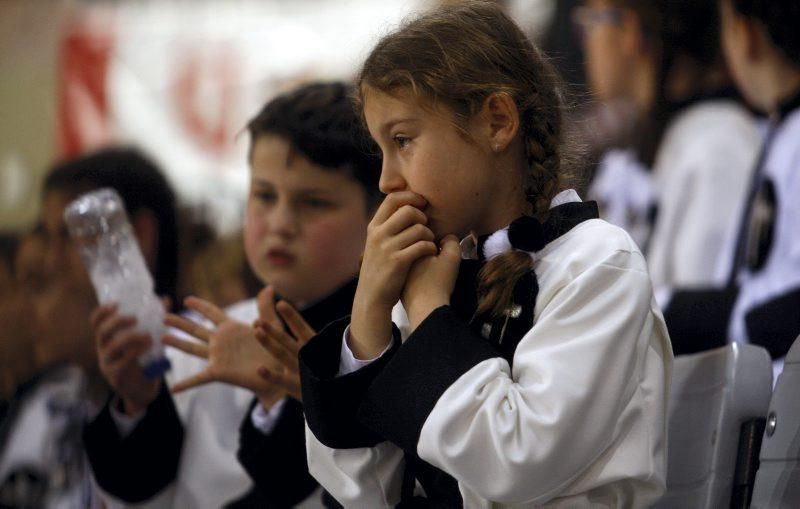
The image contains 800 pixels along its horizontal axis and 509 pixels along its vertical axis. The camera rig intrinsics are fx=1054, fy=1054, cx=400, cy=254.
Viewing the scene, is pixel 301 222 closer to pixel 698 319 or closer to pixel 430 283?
pixel 430 283

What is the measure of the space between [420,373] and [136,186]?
192 centimetres

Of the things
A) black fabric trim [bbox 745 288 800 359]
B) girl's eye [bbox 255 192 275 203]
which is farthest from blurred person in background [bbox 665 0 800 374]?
girl's eye [bbox 255 192 275 203]

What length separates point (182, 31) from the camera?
402 cm

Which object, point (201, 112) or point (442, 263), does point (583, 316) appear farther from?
point (201, 112)

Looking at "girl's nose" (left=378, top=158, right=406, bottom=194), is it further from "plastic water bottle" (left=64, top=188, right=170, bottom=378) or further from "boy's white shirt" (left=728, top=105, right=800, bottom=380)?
"boy's white shirt" (left=728, top=105, right=800, bottom=380)

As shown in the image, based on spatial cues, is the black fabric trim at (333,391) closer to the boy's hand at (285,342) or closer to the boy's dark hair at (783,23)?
the boy's hand at (285,342)

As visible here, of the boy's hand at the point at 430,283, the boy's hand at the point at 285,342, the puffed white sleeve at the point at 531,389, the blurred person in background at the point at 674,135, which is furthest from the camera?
the blurred person in background at the point at 674,135

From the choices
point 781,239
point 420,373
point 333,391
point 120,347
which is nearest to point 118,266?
point 120,347

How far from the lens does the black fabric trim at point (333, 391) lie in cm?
112

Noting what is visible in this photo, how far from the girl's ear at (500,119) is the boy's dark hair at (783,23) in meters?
1.70

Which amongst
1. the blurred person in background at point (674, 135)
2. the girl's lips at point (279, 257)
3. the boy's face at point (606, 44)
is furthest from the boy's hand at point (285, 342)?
the boy's face at point (606, 44)

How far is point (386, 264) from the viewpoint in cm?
112

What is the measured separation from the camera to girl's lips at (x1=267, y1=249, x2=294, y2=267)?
5.62ft

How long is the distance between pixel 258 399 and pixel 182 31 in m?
2.69
